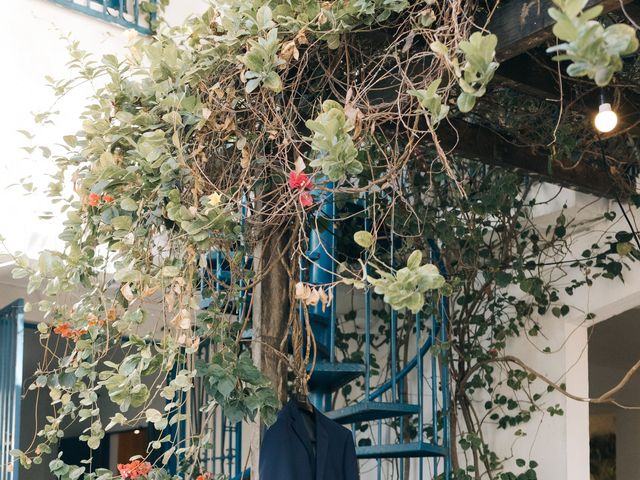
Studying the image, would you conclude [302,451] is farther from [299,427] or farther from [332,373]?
[332,373]

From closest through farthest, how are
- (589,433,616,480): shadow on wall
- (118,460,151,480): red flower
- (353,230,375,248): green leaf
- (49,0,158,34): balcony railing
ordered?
(353,230,375,248): green leaf, (118,460,151,480): red flower, (49,0,158,34): balcony railing, (589,433,616,480): shadow on wall

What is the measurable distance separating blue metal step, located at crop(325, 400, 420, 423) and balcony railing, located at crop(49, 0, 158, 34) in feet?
8.33

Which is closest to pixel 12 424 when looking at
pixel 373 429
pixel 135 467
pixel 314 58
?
pixel 135 467

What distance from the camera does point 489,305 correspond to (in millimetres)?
5977

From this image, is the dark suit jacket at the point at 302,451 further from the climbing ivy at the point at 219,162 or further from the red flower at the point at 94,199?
the red flower at the point at 94,199

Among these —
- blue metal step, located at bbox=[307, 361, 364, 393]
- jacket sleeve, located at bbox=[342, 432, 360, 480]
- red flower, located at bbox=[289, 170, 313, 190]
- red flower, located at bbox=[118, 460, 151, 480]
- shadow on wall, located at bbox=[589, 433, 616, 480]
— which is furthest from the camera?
shadow on wall, located at bbox=[589, 433, 616, 480]

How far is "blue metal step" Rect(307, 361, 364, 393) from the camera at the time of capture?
14.3ft

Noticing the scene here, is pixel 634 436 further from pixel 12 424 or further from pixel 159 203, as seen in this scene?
pixel 159 203

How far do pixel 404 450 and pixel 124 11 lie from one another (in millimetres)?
2989

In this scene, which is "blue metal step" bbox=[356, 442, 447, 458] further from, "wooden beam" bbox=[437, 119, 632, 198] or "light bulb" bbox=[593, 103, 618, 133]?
"light bulb" bbox=[593, 103, 618, 133]

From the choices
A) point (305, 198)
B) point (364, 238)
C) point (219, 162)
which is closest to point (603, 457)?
point (219, 162)

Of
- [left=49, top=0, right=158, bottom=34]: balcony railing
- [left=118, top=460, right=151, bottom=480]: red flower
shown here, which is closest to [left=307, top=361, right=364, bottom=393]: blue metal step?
[left=118, top=460, right=151, bottom=480]: red flower

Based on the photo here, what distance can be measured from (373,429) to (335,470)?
3034mm

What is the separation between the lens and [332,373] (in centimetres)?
445
